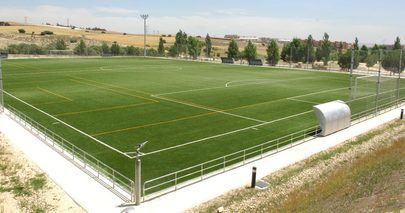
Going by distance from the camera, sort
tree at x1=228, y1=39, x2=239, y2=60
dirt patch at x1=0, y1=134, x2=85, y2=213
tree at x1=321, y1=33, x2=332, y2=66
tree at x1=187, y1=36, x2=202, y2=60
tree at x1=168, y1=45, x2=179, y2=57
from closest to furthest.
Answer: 1. dirt patch at x1=0, y1=134, x2=85, y2=213
2. tree at x1=321, y1=33, x2=332, y2=66
3. tree at x1=228, y1=39, x2=239, y2=60
4. tree at x1=187, y1=36, x2=202, y2=60
5. tree at x1=168, y1=45, x2=179, y2=57

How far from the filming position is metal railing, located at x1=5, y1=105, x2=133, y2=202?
2027 cm

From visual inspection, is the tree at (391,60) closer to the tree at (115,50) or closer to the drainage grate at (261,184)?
the drainage grate at (261,184)

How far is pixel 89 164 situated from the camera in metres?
23.8

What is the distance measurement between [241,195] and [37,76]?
185 feet

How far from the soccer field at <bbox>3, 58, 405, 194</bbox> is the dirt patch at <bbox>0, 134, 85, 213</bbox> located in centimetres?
381

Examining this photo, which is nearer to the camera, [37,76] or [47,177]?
[47,177]

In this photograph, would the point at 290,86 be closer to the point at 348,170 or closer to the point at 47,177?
the point at 348,170

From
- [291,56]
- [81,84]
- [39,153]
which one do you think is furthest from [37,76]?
[291,56]

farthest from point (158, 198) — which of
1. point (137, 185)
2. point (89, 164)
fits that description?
point (89, 164)

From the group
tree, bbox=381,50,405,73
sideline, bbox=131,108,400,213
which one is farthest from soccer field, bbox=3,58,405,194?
tree, bbox=381,50,405,73

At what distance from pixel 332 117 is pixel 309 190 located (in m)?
13.2

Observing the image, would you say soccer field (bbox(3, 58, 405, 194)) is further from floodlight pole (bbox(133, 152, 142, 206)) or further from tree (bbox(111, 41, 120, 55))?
tree (bbox(111, 41, 120, 55))

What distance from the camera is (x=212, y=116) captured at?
122 feet

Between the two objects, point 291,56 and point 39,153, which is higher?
point 291,56
